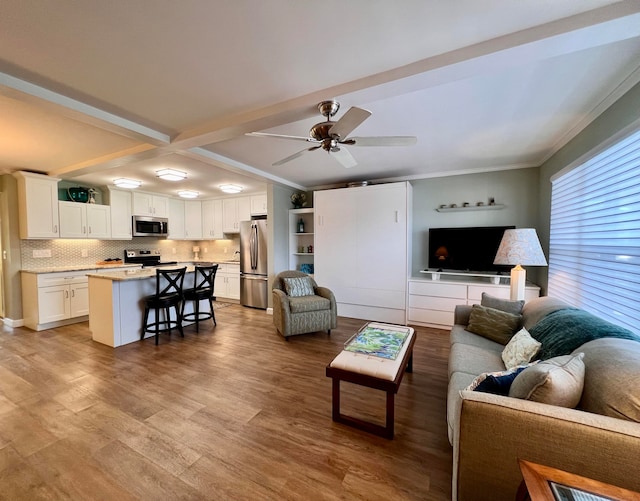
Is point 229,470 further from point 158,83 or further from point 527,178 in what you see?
point 527,178

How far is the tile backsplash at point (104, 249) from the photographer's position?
4.47 metres

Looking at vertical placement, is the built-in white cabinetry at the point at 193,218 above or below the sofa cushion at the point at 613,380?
above

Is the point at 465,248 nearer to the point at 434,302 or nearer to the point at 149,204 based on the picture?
the point at 434,302

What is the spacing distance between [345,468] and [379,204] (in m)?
3.60

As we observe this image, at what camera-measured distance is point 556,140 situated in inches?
118

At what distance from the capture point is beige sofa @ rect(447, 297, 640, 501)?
94cm

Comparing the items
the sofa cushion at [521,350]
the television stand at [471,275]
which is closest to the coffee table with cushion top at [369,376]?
the sofa cushion at [521,350]

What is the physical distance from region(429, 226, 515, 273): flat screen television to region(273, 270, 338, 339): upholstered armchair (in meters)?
1.98

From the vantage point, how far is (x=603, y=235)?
7.18 ft

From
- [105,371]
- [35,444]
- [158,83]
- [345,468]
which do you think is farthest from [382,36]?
[105,371]

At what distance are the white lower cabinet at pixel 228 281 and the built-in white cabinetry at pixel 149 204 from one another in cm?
186

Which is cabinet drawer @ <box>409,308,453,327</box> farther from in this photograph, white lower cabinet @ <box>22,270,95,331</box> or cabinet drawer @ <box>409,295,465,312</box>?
white lower cabinet @ <box>22,270,95,331</box>

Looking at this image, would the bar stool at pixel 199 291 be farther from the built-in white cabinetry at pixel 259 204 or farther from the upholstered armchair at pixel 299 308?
the built-in white cabinetry at pixel 259 204

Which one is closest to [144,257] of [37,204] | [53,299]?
[53,299]
